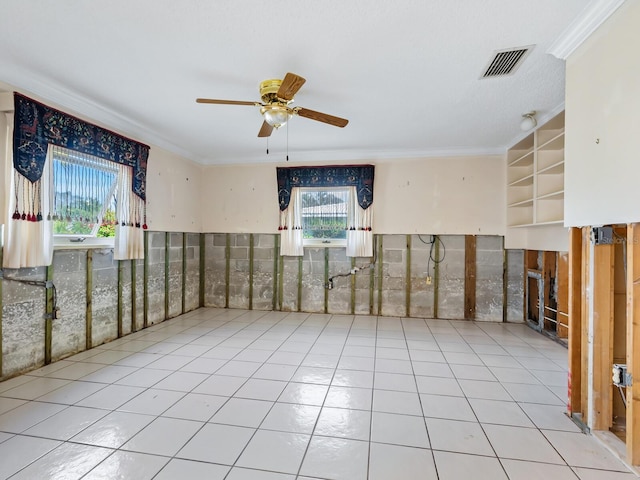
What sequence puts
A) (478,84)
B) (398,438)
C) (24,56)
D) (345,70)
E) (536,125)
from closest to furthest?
(398,438), (24,56), (345,70), (478,84), (536,125)

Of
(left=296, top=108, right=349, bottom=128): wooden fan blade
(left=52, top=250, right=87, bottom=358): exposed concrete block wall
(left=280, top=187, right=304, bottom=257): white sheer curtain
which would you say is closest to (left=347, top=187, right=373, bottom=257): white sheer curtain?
(left=280, top=187, right=304, bottom=257): white sheer curtain

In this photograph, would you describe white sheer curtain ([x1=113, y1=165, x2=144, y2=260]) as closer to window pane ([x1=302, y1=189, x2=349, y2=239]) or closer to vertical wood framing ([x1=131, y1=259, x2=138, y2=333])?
vertical wood framing ([x1=131, y1=259, x2=138, y2=333])

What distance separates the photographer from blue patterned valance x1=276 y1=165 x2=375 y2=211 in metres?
5.01

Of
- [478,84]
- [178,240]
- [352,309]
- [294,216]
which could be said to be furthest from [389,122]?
[178,240]

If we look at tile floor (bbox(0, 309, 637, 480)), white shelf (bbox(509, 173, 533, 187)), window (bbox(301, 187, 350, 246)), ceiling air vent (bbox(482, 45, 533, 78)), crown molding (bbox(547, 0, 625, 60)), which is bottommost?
tile floor (bbox(0, 309, 637, 480))

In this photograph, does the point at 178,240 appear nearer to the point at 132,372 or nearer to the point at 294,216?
the point at 294,216

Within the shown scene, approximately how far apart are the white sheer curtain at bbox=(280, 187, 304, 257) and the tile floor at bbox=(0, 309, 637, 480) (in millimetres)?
1800

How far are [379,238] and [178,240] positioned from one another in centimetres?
328

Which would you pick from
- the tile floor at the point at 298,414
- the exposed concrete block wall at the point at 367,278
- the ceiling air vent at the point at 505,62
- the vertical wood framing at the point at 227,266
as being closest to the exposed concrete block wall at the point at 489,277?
the exposed concrete block wall at the point at 367,278

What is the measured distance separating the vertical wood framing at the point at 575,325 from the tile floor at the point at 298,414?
7.7 inches

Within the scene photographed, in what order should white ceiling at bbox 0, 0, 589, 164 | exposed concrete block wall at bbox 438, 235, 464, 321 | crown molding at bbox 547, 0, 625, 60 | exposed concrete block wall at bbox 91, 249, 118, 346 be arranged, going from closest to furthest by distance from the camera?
crown molding at bbox 547, 0, 625, 60 → white ceiling at bbox 0, 0, 589, 164 → exposed concrete block wall at bbox 91, 249, 118, 346 → exposed concrete block wall at bbox 438, 235, 464, 321

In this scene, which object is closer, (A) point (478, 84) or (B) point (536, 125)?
(A) point (478, 84)

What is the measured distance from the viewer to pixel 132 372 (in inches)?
115

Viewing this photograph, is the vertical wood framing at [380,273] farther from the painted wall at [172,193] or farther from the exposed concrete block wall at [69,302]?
the exposed concrete block wall at [69,302]
